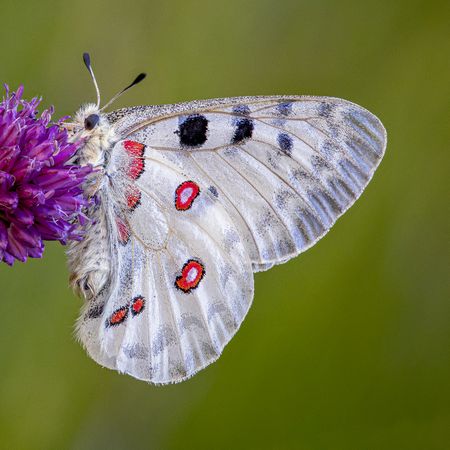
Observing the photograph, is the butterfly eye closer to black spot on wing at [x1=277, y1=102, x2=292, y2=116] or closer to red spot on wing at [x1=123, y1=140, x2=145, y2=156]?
red spot on wing at [x1=123, y1=140, x2=145, y2=156]

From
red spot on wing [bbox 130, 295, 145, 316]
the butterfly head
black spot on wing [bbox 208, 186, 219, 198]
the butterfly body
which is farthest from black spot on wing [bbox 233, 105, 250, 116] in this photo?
red spot on wing [bbox 130, 295, 145, 316]

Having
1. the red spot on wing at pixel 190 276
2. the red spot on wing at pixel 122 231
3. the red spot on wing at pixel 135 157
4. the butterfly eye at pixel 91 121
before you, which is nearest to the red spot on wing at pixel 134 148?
the red spot on wing at pixel 135 157

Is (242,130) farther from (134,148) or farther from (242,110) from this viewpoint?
(134,148)

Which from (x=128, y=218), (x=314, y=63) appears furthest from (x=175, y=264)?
(x=314, y=63)

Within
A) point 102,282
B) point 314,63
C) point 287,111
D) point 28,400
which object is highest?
point 314,63

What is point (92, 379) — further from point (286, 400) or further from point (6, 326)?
point (286, 400)

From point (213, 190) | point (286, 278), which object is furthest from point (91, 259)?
point (286, 278)
